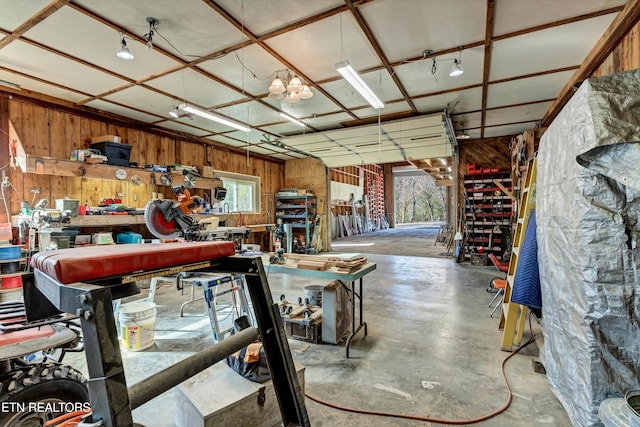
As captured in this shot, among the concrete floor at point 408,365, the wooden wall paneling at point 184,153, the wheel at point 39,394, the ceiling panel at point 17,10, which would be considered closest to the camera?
the wheel at point 39,394

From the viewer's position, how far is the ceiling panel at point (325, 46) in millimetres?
3070

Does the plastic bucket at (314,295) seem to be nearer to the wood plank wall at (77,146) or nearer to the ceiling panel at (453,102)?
the ceiling panel at (453,102)

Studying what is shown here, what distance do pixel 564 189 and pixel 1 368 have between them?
3.29 m

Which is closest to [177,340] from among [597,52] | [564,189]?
[564,189]

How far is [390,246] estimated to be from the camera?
10398 millimetres

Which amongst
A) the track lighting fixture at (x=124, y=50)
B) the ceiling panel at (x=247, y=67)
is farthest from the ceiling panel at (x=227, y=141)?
the track lighting fixture at (x=124, y=50)

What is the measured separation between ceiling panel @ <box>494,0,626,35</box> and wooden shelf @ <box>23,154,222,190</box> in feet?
19.0

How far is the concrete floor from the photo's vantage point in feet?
6.73

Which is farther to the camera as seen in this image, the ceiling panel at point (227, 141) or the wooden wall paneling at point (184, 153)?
the ceiling panel at point (227, 141)

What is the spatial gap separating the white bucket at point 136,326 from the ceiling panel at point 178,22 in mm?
2800

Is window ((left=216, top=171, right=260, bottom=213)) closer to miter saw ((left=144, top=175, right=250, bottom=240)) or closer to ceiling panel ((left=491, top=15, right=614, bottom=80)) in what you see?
miter saw ((left=144, top=175, right=250, bottom=240))

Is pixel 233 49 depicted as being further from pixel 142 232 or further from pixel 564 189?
pixel 142 232

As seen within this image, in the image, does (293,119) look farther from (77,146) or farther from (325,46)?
(77,146)

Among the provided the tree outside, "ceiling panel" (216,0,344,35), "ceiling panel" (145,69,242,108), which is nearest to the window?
"ceiling panel" (145,69,242,108)
